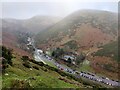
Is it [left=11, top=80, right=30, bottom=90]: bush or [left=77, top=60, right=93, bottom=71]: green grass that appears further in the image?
[left=77, top=60, right=93, bottom=71]: green grass

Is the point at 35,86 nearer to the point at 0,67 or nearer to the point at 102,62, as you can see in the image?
the point at 0,67

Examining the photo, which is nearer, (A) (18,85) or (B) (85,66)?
(A) (18,85)

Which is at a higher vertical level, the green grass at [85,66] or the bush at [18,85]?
the bush at [18,85]

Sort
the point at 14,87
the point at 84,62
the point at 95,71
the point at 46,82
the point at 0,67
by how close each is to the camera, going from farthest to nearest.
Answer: the point at 84,62 < the point at 95,71 < the point at 0,67 < the point at 46,82 < the point at 14,87

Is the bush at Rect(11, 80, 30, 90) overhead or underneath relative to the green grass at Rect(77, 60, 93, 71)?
overhead

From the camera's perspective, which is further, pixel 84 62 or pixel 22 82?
pixel 84 62

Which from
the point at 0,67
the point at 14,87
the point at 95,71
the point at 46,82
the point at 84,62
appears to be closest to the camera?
the point at 14,87

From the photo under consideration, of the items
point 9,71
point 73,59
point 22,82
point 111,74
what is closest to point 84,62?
point 73,59

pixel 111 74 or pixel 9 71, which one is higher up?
pixel 9 71

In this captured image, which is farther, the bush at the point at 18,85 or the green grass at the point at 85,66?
the green grass at the point at 85,66

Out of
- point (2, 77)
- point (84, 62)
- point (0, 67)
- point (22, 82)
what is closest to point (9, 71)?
point (0, 67)

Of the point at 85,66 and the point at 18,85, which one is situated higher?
the point at 18,85
